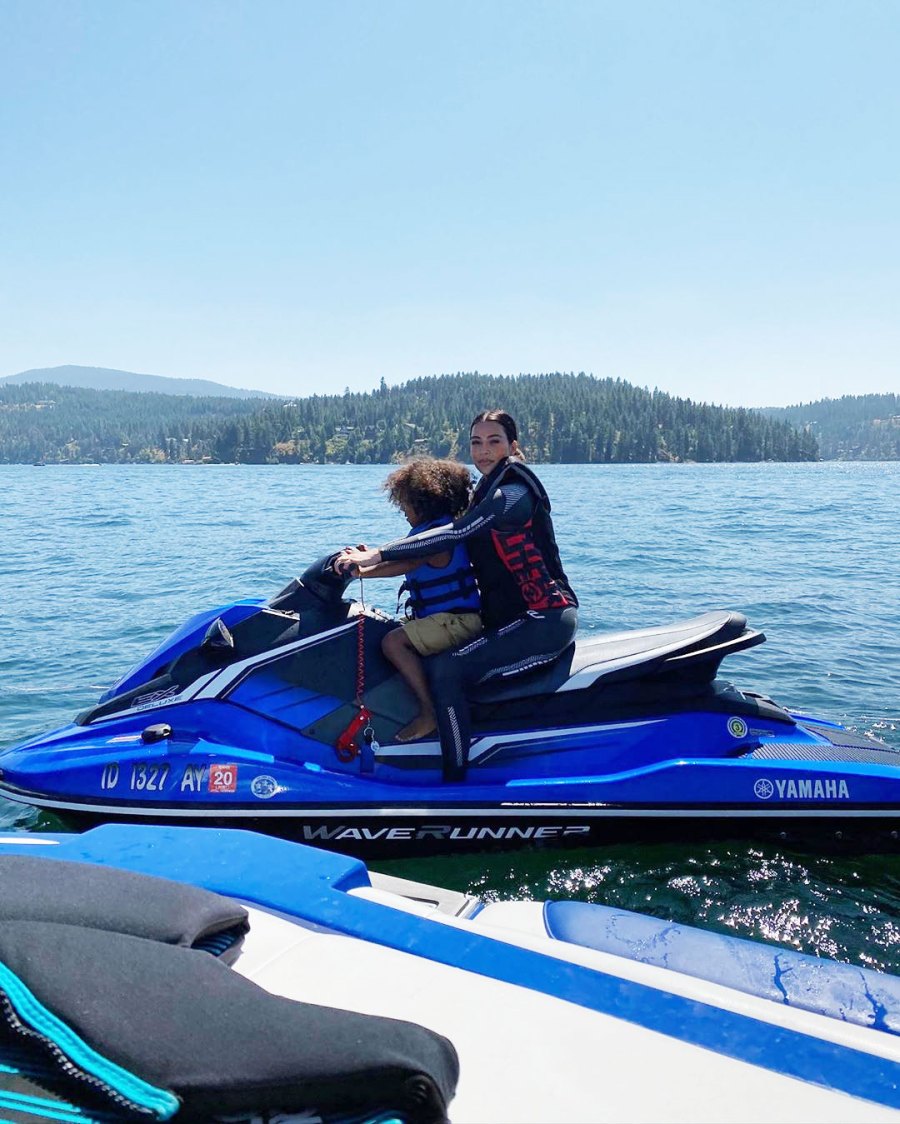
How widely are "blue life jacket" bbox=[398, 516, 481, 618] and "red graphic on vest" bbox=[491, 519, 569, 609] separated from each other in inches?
9.7

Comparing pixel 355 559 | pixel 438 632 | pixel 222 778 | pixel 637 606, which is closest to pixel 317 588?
pixel 355 559

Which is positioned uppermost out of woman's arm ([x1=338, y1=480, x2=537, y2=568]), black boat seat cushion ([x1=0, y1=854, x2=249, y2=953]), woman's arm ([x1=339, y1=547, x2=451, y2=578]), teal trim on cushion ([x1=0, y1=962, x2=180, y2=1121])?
woman's arm ([x1=338, y1=480, x2=537, y2=568])

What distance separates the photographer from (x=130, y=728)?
4809 millimetres

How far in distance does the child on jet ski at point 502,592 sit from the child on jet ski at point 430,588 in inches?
3.9

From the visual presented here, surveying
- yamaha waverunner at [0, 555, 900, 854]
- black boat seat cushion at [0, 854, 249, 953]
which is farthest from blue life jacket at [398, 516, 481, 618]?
black boat seat cushion at [0, 854, 249, 953]

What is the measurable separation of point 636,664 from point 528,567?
2.87 ft

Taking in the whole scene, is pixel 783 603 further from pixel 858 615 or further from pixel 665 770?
pixel 665 770

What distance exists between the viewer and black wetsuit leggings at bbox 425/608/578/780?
15.3 ft

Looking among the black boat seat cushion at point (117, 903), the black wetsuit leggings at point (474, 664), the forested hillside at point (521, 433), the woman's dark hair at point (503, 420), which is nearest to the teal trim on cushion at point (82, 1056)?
the black boat seat cushion at point (117, 903)

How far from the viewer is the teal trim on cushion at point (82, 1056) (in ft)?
4.34

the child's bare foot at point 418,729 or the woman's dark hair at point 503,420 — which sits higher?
the woman's dark hair at point 503,420

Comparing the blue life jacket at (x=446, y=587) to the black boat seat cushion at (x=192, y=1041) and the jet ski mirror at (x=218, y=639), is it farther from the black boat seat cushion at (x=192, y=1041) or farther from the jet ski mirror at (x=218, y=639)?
the black boat seat cushion at (x=192, y=1041)

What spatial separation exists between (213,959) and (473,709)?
10.8ft

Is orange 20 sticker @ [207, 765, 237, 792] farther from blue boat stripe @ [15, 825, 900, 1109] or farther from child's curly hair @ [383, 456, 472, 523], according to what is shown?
blue boat stripe @ [15, 825, 900, 1109]
